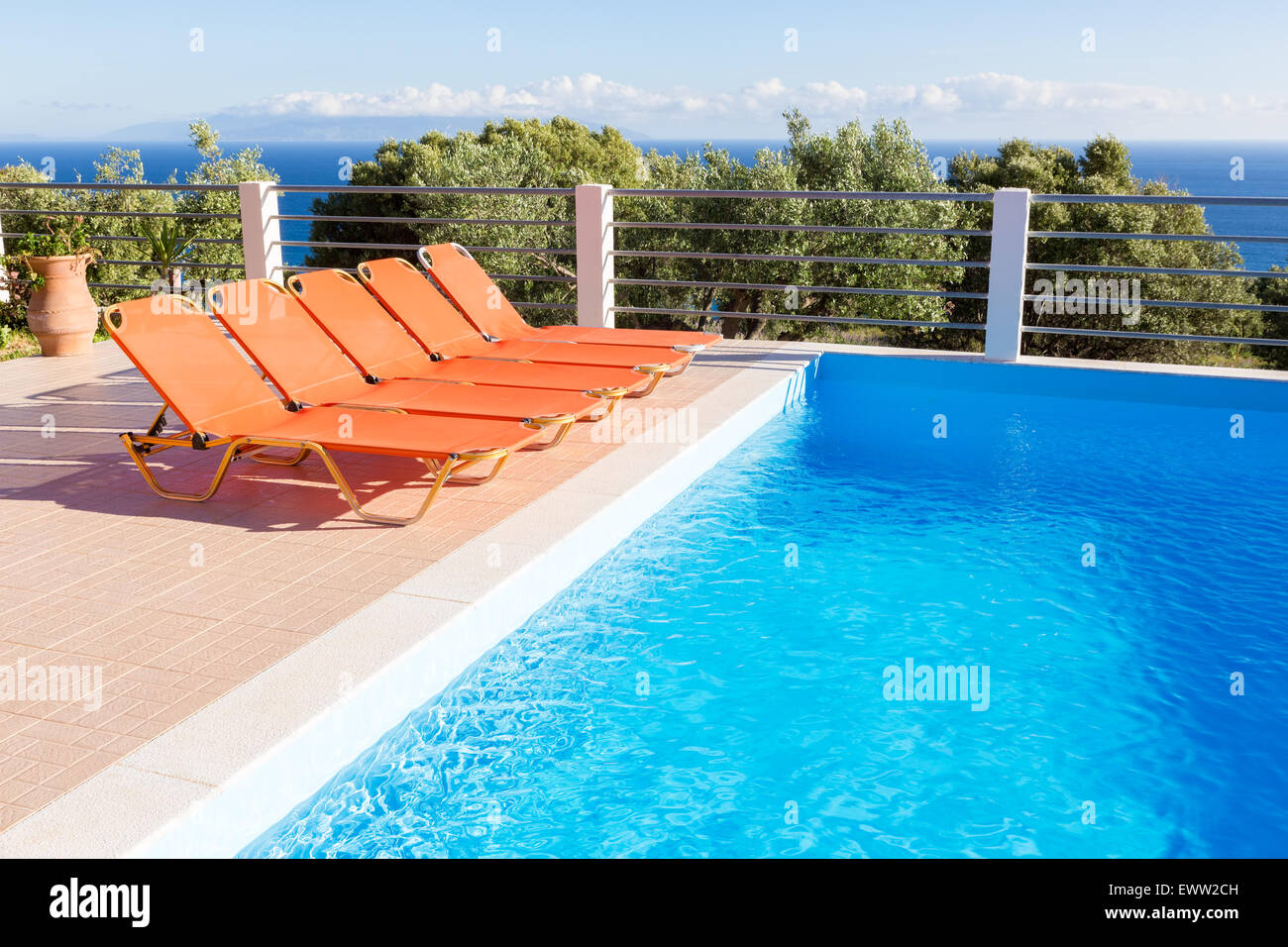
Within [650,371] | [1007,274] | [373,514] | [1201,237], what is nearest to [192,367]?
[373,514]

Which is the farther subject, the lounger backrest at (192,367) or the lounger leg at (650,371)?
the lounger leg at (650,371)

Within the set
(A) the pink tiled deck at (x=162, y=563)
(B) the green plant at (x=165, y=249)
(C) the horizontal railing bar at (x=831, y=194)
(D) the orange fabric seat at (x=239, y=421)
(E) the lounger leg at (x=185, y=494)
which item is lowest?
(A) the pink tiled deck at (x=162, y=563)

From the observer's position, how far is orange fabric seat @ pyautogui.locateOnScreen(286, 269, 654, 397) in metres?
6.50

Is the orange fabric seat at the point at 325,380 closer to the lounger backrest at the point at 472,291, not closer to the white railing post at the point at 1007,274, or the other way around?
the lounger backrest at the point at 472,291

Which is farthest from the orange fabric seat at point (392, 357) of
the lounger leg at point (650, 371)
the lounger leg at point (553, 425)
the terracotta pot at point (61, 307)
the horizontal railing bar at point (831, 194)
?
the terracotta pot at point (61, 307)

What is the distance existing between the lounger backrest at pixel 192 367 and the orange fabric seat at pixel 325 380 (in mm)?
126

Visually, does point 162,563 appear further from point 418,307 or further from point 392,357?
point 418,307

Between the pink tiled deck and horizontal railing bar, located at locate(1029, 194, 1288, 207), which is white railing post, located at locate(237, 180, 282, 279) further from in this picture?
horizontal railing bar, located at locate(1029, 194, 1288, 207)

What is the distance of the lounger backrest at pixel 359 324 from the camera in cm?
655

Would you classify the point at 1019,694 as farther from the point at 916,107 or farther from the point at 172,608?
the point at 916,107

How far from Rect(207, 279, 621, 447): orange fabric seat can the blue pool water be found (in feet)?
3.04
